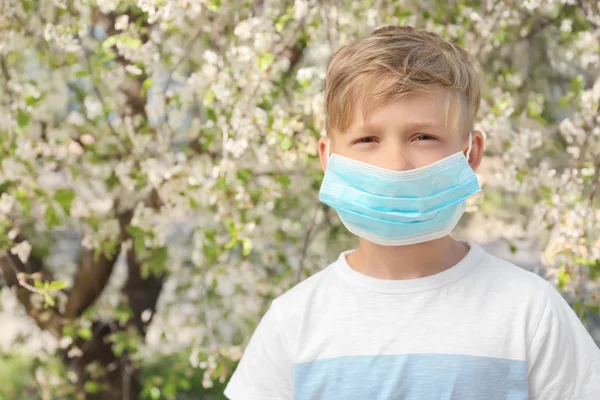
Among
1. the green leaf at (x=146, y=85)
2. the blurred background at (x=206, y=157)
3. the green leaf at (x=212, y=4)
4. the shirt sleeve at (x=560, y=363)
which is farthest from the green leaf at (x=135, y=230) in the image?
the shirt sleeve at (x=560, y=363)

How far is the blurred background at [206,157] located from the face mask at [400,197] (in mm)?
931

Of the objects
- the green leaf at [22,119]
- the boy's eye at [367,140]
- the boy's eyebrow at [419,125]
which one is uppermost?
the boy's eyebrow at [419,125]

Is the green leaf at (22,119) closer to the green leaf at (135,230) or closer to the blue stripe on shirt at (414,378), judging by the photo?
the green leaf at (135,230)

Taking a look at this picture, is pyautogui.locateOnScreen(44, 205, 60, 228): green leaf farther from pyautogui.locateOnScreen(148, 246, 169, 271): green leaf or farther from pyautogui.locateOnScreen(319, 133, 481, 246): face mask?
pyautogui.locateOnScreen(319, 133, 481, 246): face mask

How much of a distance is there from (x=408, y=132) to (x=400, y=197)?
124 mm

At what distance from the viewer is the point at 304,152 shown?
9.37 feet

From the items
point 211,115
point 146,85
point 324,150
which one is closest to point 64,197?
point 146,85

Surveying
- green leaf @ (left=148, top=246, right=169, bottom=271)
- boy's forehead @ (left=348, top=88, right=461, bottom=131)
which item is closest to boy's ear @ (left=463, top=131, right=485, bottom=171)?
boy's forehead @ (left=348, top=88, right=461, bottom=131)

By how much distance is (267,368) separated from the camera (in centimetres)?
171

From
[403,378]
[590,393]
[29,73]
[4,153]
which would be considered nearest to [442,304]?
[403,378]

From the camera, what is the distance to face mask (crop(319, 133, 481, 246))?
155 centimetres

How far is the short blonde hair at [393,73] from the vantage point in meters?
1.57

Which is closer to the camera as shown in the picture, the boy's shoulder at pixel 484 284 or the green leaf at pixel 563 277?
the boy's shoulder at pixel 484 284

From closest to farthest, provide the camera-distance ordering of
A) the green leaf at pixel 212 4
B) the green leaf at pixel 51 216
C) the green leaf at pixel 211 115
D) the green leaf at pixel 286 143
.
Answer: the green leaf at pixel 212 4 < the green leaf at pixel 286 143 < the green leaf at pixel 211 115 < the green leaf at pixel 51 216
